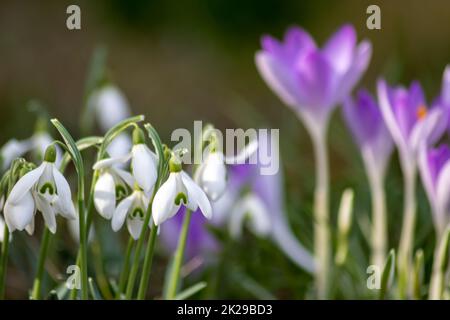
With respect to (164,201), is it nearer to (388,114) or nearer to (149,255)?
(149,255)

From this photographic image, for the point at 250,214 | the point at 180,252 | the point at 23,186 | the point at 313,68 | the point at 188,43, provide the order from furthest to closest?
the point at 188,43 < the point at 250,214 < the point at 313,68 < the point at 180,252 < the point at 23,186

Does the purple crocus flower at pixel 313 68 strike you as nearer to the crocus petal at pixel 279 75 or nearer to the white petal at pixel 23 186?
the crocus petal at pixel 279 75

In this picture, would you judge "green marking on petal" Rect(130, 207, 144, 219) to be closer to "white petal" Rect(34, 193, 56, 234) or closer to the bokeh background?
"white petal" Rect(34, 193, 56, 234)

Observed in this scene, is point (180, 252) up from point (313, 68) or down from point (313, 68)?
down

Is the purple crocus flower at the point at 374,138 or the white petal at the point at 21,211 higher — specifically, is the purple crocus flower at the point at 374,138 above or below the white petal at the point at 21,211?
above

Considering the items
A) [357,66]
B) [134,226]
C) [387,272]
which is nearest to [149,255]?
[134,226]

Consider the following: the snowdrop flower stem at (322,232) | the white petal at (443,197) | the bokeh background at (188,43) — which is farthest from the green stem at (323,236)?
the bokeh background at (188,43)

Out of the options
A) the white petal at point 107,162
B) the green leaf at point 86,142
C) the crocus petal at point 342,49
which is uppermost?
the crocus petal at point 342,49
